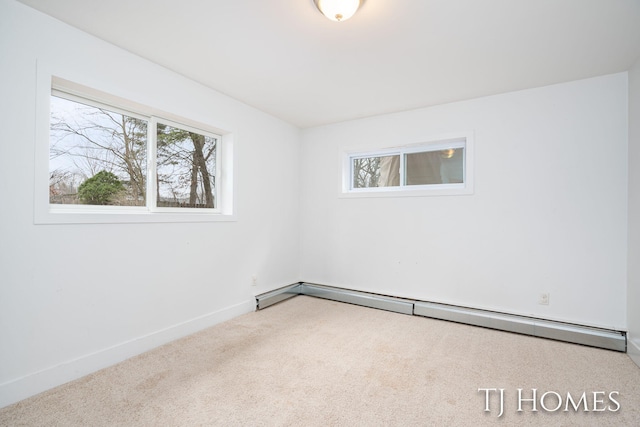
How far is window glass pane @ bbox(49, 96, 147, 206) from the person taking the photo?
2.10m

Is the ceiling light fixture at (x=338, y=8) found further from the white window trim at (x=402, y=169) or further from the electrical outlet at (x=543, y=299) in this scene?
the electrical outlet at (x=543, y=299)

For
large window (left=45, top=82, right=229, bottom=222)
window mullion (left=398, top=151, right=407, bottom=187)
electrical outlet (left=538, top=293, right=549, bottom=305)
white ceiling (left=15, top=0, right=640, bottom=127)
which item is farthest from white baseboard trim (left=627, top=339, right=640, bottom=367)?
large window (left=45, top=82, right=229, bottom=222)

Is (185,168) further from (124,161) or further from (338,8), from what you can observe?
(338,8)

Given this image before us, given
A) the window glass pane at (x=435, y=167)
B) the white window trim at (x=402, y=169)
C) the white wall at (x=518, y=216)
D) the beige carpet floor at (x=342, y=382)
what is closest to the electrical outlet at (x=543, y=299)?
the white wall at (x=518, y=216)

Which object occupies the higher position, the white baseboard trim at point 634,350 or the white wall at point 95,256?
the white wall at point 95,256

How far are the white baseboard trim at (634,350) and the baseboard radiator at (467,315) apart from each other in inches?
1.6

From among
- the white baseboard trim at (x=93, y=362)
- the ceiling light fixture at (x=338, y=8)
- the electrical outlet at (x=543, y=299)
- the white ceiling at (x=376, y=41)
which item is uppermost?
the white ceiling at (x=376, y=41)

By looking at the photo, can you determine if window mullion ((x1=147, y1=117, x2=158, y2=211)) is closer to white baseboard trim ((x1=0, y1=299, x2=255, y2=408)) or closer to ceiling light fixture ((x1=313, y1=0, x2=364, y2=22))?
white baseboard trim ((x1=0, y1=299, x2=255, y2=408))

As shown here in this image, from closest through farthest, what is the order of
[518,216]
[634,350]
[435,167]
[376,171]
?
[634,350], [518,216], [435,167], [376,171]

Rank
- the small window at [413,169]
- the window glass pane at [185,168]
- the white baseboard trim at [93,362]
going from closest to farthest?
the white baseboard trim at [93,362] < the window glass pane at [185,168] < the small window at [413,169]

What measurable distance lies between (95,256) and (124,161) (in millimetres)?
817

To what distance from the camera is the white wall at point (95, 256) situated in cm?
177

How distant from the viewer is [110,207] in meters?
2.35

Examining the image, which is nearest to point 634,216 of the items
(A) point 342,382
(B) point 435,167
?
(B) point 435,167
